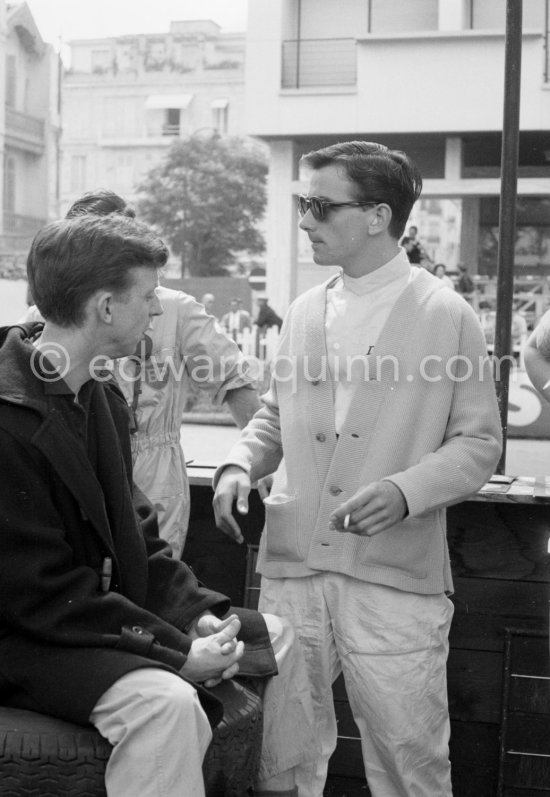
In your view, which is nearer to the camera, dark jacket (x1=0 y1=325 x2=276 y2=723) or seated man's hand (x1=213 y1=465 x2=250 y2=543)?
dark jacket (x1=0 y1=325 x2=276 y2=723)

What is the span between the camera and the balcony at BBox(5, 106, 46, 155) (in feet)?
206

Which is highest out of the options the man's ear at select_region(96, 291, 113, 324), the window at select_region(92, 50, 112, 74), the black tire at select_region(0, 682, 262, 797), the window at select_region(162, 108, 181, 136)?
the window at select_region(92, 50, 112, 74)

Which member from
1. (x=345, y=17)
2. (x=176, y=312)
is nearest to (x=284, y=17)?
(x=345, y=17)

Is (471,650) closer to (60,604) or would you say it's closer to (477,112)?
(60,604)

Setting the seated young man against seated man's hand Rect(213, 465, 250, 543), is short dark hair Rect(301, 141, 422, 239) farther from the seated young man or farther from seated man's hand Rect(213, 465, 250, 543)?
seated man's hand Rect(213, 465, 250, 543)

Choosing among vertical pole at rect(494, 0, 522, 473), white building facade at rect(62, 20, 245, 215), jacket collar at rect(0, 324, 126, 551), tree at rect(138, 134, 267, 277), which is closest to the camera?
jacket collar at rect(0, 324, 126, 551)

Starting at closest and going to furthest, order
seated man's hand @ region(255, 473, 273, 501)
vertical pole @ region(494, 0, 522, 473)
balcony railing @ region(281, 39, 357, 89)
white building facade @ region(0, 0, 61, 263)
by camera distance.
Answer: seated man's hand @ region(255, 473, 273, 501), vertical pole @ region(494, 0, 522, 473), balcony railing @ region(281, 39, 357, 89), white building facade @ region(0, 0, 61, 263)

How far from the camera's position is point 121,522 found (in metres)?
2.59

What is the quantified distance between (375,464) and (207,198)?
44.3 metres

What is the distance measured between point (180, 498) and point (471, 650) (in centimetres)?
104

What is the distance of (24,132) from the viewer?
63.9 metres

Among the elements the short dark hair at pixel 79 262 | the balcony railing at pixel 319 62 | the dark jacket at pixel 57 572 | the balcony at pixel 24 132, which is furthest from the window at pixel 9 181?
the dark jacket at pixel 57 572

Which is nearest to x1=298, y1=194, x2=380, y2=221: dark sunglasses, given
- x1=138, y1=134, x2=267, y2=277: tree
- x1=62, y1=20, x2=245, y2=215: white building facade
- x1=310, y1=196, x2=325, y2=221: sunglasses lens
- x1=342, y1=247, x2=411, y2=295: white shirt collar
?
x1=310, y1=196, x2=325, y2=221: sunglasses lens

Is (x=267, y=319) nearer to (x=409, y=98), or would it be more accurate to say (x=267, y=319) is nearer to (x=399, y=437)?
(x=409, y=98)
